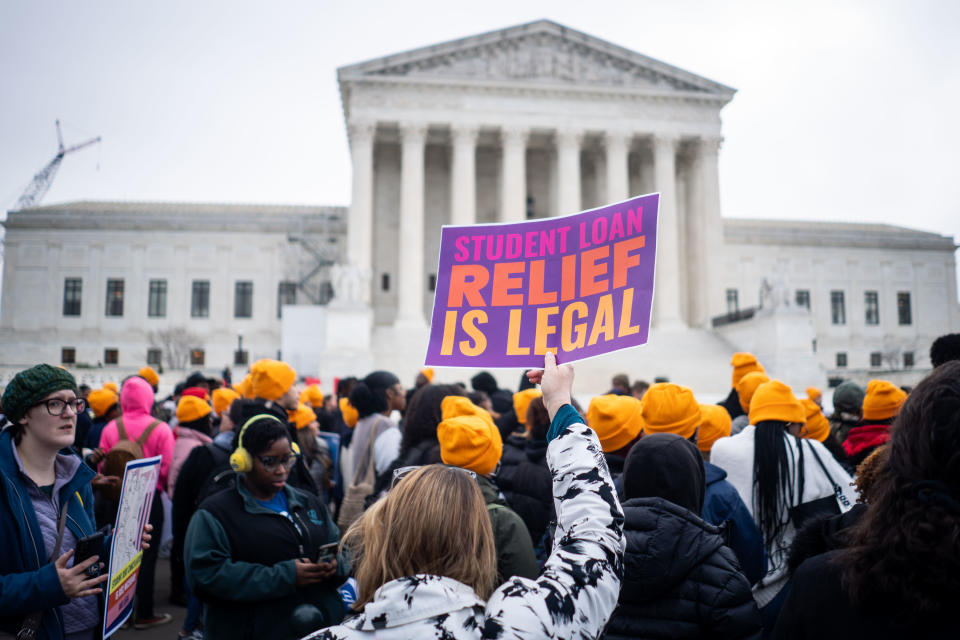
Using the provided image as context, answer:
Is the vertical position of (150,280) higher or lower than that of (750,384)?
higher

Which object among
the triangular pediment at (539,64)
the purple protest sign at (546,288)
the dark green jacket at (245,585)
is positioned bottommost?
the dark green jacket at (245,585)

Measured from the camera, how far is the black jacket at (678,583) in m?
2.79

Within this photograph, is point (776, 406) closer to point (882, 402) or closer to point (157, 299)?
point (882, 402)

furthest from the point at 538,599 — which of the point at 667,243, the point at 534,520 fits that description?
the point at 667,243

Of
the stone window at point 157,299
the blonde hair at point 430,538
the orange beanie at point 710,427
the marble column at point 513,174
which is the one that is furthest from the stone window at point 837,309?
the blonde hair at point 430,538

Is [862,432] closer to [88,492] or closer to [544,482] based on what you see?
[544,482]

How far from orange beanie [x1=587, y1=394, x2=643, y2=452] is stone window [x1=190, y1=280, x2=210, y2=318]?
1810 inches

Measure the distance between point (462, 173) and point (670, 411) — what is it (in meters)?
32.6

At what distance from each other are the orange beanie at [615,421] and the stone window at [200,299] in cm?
4598

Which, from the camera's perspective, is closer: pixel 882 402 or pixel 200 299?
pixel 882 402

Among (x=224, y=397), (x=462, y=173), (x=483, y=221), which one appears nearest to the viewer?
(x=224, y=397)

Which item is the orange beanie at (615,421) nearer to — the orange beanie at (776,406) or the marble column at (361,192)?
the orange beanie at (776,406)

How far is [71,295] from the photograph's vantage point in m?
46.9

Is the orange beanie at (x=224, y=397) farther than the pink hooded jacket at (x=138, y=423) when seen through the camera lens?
Yes
